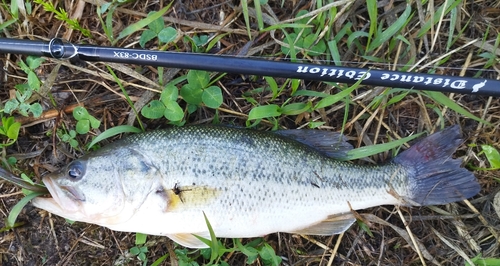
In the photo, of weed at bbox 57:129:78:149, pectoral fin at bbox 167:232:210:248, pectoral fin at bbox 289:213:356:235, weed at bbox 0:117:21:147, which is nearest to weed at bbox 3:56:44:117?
weed at bbox 0:117:21:147

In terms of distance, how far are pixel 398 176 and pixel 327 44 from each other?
3.41ft

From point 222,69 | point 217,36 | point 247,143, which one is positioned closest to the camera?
point 222,69

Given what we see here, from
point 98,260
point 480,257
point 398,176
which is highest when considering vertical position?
point 398,176

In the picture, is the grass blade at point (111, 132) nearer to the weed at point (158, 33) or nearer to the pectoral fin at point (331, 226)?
the weed at point (158, 33)

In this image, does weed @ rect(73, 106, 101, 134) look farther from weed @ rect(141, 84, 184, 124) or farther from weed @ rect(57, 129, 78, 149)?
weed @ rect(141, 84, 184, 124)

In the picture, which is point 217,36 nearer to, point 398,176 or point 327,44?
point 327,44

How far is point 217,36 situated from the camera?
303cm

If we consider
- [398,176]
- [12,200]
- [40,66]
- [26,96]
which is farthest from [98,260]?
[398,176]

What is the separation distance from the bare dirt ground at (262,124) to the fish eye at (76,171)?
1.45 ft

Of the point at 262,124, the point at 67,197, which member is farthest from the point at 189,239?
the point at 262,124

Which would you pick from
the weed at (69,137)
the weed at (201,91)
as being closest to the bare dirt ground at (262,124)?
the weed at (69,137)

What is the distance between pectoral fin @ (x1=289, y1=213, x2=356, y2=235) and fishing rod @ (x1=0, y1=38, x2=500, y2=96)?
0.93m

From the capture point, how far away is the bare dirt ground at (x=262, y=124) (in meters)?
3.07

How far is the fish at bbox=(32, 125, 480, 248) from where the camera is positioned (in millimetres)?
2631
